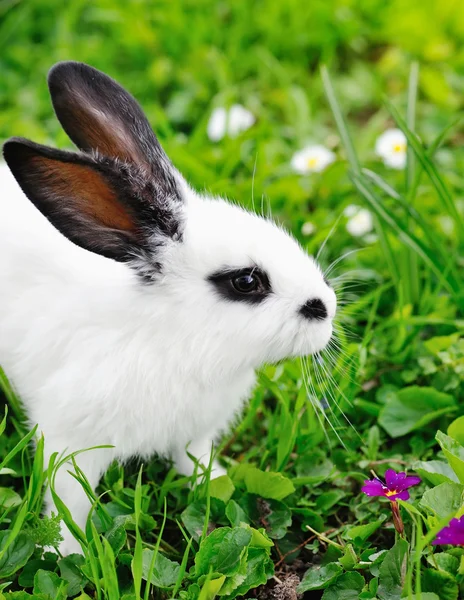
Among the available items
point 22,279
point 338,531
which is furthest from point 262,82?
point 338,531

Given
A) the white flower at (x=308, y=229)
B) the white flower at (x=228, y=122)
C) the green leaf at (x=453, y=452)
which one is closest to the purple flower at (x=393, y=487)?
the green leaf at (x=453, y=452)

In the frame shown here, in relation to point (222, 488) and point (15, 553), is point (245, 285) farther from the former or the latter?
point (15, 553)

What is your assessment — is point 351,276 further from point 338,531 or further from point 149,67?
point 149,67

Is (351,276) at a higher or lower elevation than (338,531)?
higher

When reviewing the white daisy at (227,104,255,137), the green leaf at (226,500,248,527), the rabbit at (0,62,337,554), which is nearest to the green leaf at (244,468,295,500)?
the green leaf at (226,500,248,527)

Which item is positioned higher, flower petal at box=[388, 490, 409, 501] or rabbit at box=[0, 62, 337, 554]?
rabbit at box=[0, 62, 337, 554]

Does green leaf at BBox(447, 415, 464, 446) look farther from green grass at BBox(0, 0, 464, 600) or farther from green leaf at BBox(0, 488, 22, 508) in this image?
green leaf at BBox(0, 488, 22, 508)
